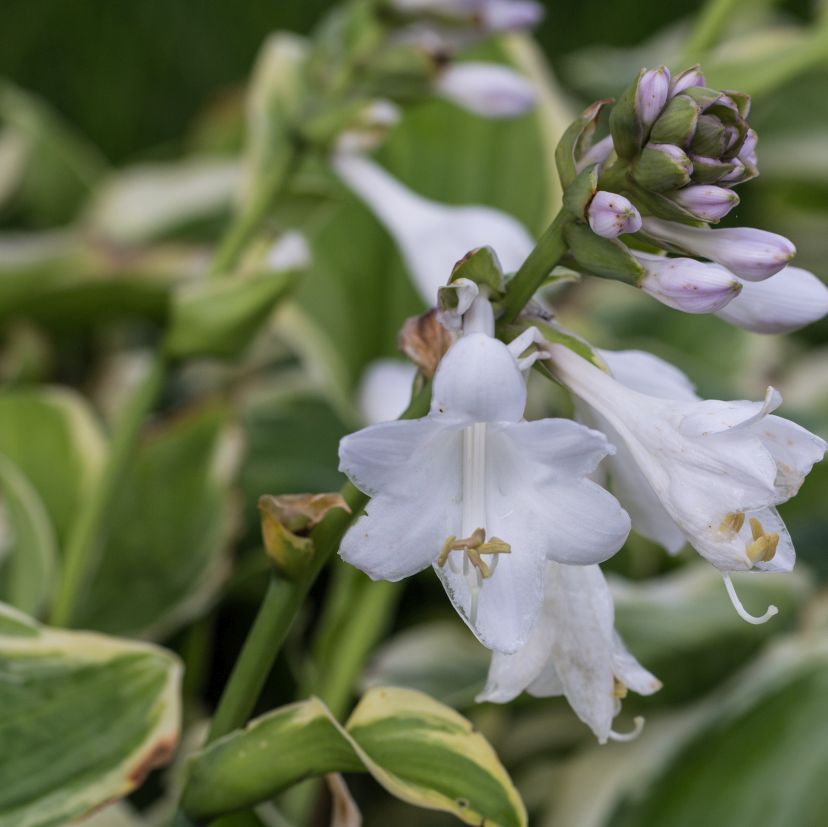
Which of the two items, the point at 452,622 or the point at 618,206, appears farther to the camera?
the point at 452,622

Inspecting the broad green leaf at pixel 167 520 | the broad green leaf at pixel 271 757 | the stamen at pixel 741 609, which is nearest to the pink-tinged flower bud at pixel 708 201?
the stamen at pixel 741 609

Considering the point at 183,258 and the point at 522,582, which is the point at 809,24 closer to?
the point at 183,258

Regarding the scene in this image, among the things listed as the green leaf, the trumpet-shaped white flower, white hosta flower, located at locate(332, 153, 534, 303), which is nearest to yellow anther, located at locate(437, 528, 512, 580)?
the trumpet-shaped white flower

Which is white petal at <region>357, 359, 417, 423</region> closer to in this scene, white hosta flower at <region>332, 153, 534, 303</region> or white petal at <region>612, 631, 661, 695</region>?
white hosta flower at <region>332, 153, 534, 303</region>

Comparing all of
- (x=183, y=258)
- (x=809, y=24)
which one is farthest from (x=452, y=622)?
(x=809, y=24)

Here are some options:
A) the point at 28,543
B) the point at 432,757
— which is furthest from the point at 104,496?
the point at 432,757

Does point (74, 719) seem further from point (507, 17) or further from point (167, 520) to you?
point (507, 17)
